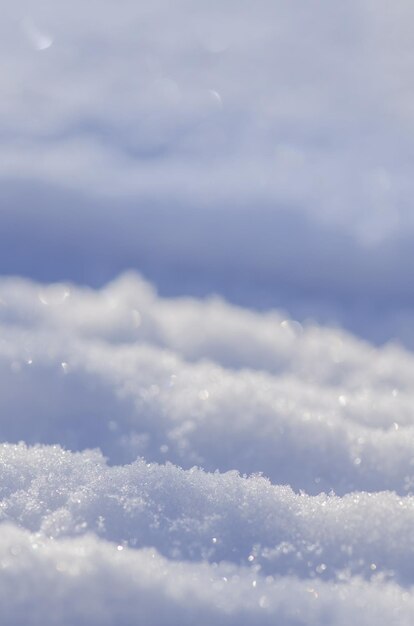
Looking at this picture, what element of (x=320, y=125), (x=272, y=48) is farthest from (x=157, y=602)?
(x=272, y=48)

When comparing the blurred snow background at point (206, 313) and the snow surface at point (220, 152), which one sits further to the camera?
the snow surface at point (220, 152)

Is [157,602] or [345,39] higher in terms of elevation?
[345,39]

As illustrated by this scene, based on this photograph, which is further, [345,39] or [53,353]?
[345,39]

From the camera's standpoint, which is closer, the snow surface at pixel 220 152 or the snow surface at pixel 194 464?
the snow surface at pixel 194 464

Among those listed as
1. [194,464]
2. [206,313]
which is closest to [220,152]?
[206,313]

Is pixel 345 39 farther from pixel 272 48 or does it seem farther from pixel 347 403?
pixel 347 403

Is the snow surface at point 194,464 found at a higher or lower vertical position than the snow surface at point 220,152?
lower

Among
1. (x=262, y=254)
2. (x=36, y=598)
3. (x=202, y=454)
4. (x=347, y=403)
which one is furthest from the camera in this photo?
(x=262, y=254)
